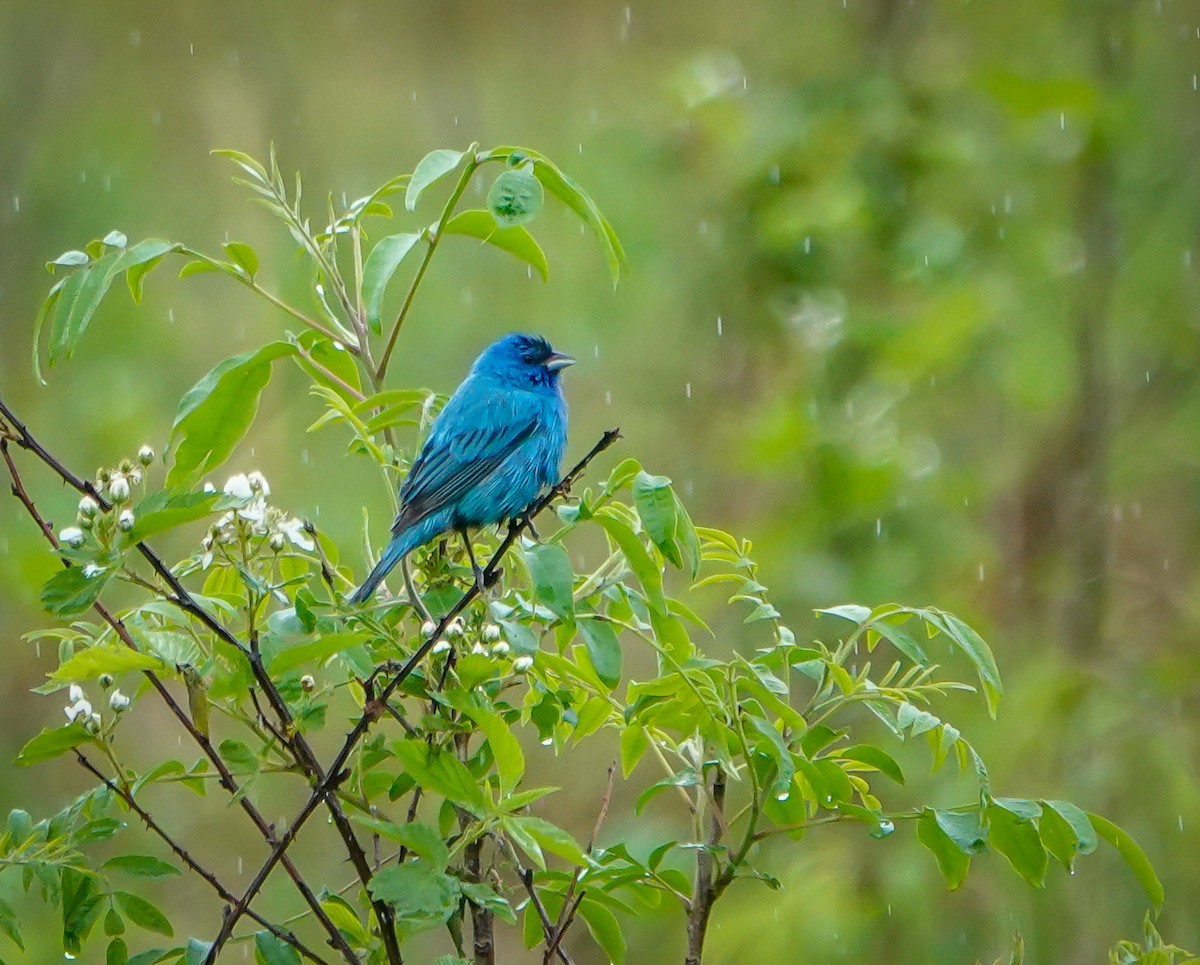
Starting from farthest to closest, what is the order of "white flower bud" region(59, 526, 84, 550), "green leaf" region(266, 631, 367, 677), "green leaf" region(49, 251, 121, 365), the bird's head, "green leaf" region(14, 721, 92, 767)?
the bird's head < "green leaf" region(49, 251, 121, 365) < "green leaf" region(14, 721, 92, 767) < "white flower bud" region(59, 526, 84, 550) < "green leaf" region(266, 631, 367, 677)

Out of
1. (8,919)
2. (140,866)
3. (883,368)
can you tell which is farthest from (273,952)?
(883,368)

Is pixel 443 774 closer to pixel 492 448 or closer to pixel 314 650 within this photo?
pixel 314 650

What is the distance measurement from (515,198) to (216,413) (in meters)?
0.52

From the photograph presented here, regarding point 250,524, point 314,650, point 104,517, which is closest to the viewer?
point 314,650

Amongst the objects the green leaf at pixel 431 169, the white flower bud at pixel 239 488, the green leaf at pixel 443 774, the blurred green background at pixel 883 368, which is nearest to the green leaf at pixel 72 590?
the white flower bud at pixel 239 488

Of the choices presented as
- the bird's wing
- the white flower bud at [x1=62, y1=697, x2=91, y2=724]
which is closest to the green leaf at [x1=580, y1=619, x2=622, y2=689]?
the white flower bud at [x1=62, y1=697, x2=91, y2=724]

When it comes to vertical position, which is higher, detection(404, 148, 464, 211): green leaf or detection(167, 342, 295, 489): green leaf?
detection(404, 148, 464, 211): green leaf

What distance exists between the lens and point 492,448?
3.58 metres

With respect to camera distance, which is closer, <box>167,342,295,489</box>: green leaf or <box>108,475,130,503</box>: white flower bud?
<box>108,475,130,503</box>: white flower bud

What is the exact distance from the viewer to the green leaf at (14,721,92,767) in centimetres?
179

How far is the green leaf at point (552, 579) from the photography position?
1664 millimetres

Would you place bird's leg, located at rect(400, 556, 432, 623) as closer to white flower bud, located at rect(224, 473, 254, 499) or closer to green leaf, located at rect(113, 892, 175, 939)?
white flower bud, located at rect(224, 473, 254, 499)

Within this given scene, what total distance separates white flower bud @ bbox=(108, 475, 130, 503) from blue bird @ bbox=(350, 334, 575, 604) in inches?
38.8

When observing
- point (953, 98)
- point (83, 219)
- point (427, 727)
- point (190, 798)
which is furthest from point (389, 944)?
point (83, 219)
